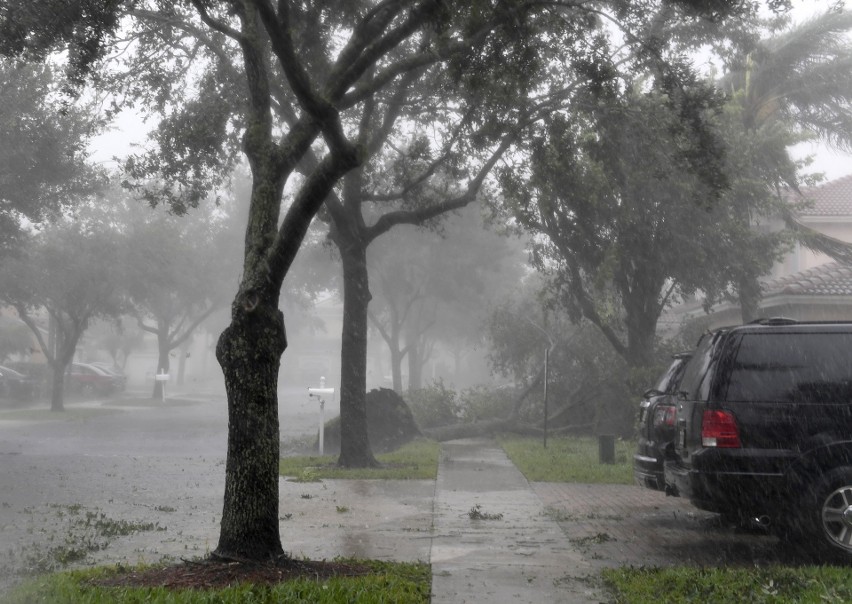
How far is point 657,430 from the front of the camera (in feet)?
32.7

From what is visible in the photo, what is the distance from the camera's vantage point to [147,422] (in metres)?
28.1

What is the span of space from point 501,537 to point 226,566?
9.99 feet

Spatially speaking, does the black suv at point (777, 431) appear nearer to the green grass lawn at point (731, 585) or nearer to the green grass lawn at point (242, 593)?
the green grass lawn at point (731, 585)

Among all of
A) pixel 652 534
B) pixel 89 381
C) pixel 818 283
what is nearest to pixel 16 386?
pixel 89 381

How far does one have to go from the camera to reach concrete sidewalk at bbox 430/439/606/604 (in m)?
6.77

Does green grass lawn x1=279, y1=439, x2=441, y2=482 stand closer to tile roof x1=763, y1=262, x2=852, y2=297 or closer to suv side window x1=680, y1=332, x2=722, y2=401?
suv side window x1=680, y1=332, x2=722, y2=401

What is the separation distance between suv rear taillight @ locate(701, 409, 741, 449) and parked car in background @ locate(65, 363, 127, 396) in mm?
39077

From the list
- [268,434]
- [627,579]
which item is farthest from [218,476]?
[627,579]

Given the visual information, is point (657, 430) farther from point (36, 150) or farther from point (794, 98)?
point (36, 150)

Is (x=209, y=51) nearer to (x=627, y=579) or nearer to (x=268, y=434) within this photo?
(x=268, y=434)

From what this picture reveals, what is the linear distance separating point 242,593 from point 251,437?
1.35m

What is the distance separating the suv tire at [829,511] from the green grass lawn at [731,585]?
329 mm

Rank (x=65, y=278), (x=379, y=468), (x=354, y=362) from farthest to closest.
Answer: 1. (x=65, y=278)
2. (x=354, y=362)
3. (x=379, y=468)

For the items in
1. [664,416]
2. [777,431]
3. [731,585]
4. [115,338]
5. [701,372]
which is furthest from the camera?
[115,338]
